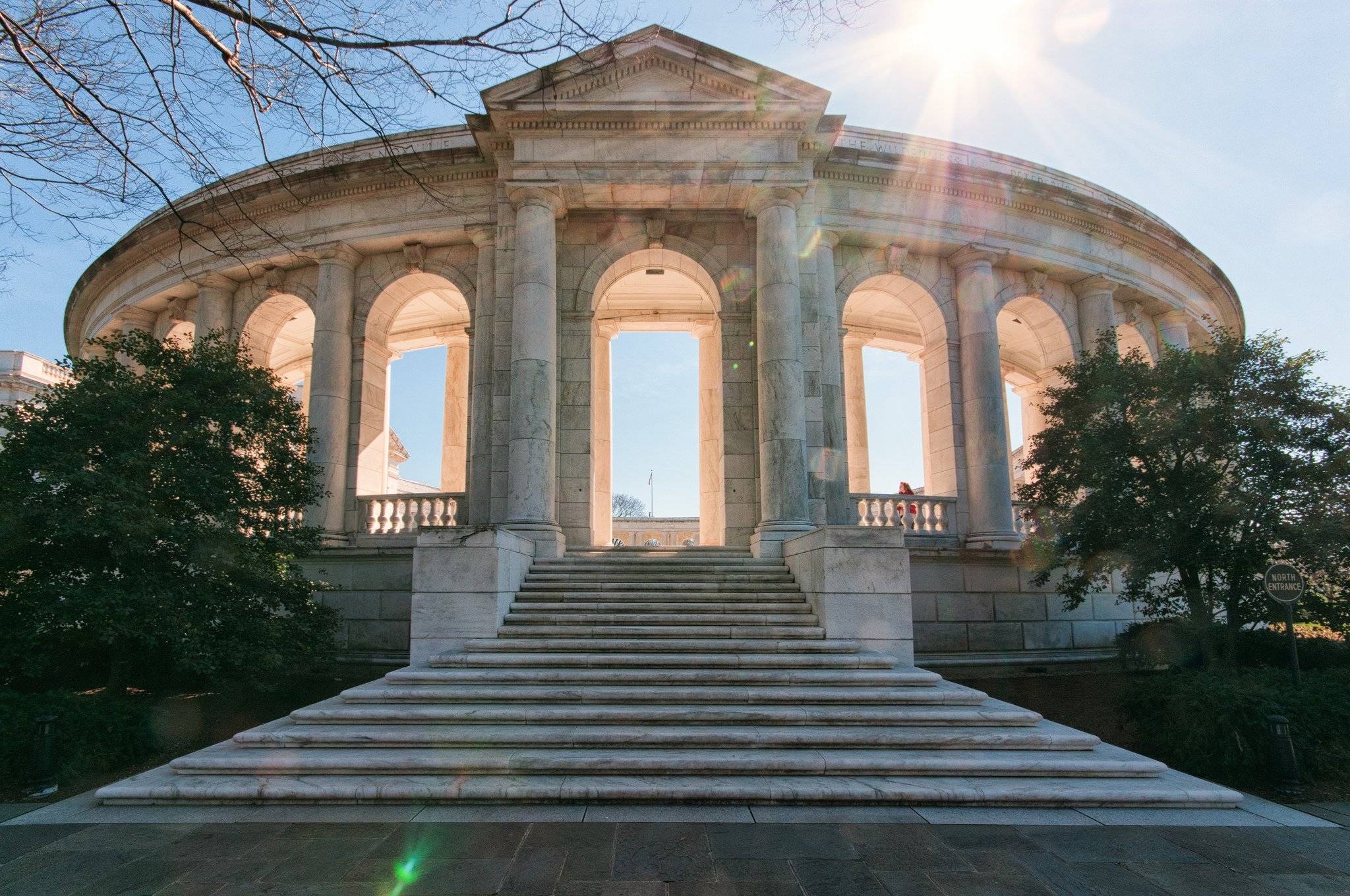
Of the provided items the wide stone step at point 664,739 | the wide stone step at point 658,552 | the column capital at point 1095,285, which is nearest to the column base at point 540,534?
the wide stone step at point 658,552

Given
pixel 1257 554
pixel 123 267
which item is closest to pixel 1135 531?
pixel 1257 554

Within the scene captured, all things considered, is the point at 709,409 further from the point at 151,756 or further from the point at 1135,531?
the point at 151,756

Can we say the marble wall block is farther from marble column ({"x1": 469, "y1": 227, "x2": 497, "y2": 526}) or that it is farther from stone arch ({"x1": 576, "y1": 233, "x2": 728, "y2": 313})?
stone arch ({"x1": 576, "y1": 233, "x2": 728, "y2": 313})

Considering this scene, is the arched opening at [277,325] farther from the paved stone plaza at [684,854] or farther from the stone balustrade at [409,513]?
the paved stone plaza at [684,854]

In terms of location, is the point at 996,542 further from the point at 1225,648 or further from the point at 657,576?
the point at 657,576

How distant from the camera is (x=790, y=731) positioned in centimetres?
1042

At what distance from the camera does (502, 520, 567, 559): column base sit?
1795 cm

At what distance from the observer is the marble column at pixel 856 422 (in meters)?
28.1

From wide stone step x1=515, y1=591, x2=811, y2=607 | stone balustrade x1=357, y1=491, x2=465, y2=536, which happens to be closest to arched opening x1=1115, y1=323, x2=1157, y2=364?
wide stone step x1=515, y1=591, x2=811, y2=607

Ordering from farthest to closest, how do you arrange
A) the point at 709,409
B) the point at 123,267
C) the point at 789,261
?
the point at 123,267, the point at 709,409, the point at 789,261

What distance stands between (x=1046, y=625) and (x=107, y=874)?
21599 mm

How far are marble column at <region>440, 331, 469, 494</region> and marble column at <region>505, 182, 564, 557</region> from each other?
8.81 m

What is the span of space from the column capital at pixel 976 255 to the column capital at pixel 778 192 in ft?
20.9

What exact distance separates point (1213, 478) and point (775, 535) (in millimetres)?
9135
